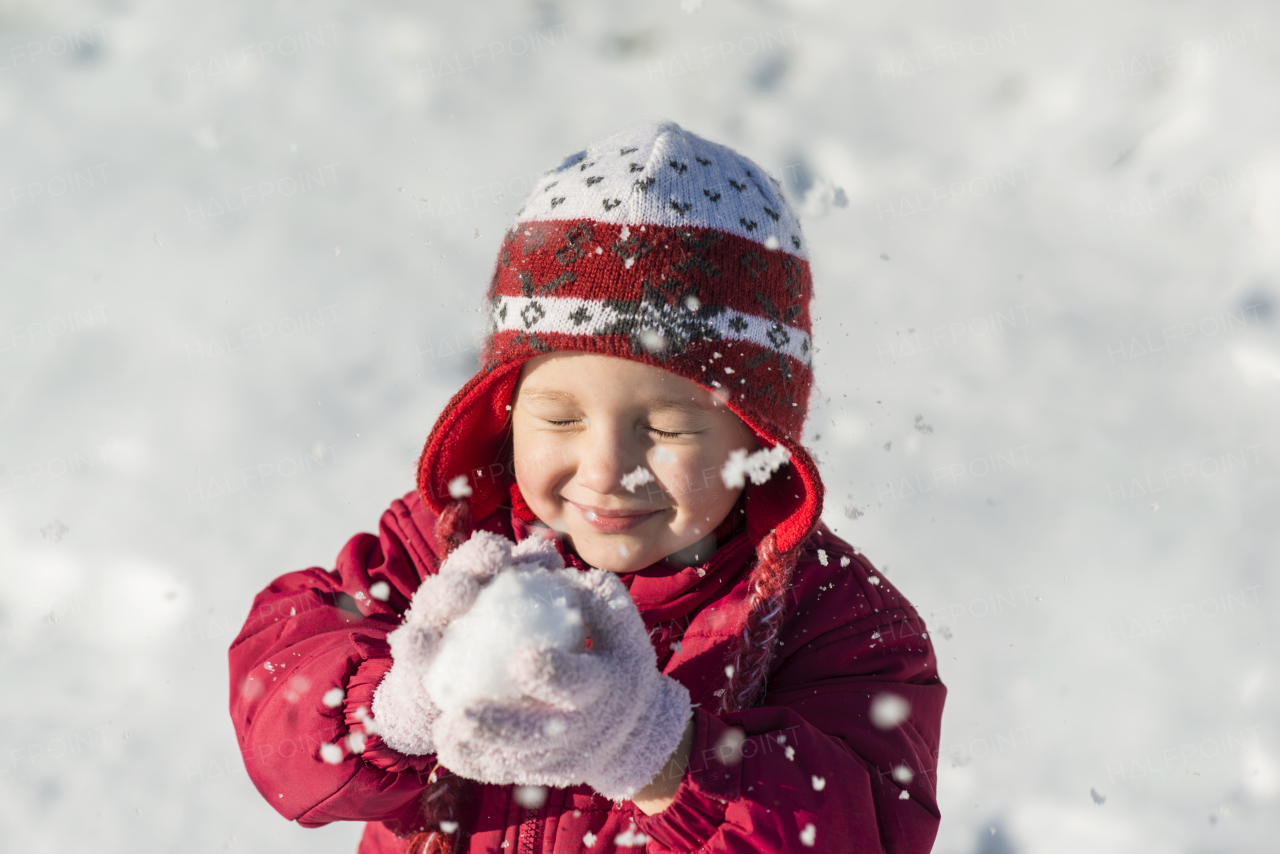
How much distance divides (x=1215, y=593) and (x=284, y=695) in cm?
230

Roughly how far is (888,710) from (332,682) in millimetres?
885

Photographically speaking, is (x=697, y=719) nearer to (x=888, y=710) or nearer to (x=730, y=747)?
(x=730, y=747)

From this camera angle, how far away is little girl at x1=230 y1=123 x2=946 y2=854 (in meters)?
1.09

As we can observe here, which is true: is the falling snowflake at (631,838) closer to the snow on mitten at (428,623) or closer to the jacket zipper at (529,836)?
the jacket zipper at (529,836)

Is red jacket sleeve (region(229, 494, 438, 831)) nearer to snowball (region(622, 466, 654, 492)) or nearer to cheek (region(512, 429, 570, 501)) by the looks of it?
cheek (region(512, 429, 570, 501))

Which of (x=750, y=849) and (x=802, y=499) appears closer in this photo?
(x=750, y=849)

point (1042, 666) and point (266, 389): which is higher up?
point (266, 389)

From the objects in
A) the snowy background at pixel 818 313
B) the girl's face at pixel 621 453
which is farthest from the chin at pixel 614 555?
the snowy background at pixel 818 313

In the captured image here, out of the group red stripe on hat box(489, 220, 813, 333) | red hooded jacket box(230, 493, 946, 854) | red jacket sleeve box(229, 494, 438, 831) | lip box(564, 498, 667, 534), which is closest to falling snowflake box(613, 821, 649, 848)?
red hooded jacket box(230, 493, 946, 854)

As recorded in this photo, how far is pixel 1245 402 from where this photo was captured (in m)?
2.35

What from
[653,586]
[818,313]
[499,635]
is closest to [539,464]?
[653,586]

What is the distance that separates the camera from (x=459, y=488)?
1613 mm

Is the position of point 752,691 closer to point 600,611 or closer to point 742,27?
point 600,611

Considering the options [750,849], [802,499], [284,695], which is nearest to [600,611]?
[750,849]
